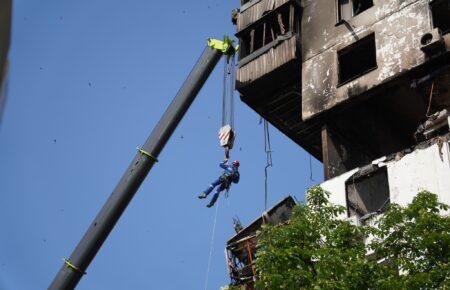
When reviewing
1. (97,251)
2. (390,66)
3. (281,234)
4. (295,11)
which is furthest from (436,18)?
(97,251)

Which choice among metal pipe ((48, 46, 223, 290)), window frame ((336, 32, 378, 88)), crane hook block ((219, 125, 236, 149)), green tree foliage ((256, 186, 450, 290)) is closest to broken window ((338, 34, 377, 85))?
window frame ((336, 32, 378, 88))

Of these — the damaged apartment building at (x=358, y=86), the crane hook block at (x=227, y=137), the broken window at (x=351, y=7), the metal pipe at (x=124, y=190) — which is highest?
the broken window at (x=351, y=7)

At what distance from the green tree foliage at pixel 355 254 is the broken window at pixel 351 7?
14259mm

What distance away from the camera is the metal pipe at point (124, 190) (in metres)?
21.6

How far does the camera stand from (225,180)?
25.6 m

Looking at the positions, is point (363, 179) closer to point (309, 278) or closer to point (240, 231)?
point (240, 231)

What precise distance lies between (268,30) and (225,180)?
8808 millimetres

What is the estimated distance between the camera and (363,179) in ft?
80.2

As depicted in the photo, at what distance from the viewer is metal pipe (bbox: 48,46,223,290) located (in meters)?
21.6

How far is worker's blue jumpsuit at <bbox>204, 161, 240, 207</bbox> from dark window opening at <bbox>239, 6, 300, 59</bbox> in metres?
7.32

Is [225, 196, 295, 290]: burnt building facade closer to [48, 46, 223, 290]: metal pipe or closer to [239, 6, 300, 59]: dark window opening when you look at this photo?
[48, 46, 223, 290]: metal pipe

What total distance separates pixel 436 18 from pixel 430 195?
13.1 metres

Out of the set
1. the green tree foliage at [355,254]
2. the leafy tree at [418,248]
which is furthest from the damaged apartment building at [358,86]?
the green tree foliage at [355,254]

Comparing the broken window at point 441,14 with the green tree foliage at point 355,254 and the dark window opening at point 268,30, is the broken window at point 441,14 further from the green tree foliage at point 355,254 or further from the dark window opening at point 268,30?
the green tree foliage at point 355,254
